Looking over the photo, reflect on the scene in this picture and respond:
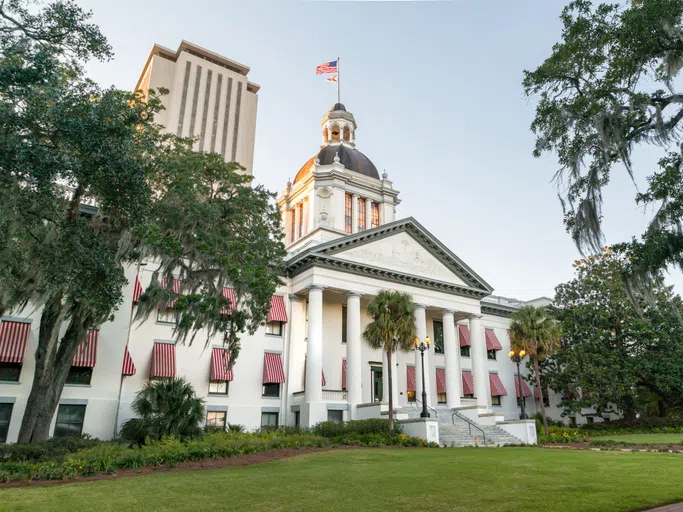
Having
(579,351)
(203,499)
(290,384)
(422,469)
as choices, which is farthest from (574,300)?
(203,499)

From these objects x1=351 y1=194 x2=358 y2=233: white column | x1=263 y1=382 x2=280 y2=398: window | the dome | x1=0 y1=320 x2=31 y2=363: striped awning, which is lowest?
x1=263 y1=382 x2=280 y2=398: window

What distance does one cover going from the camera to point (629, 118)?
974 cm

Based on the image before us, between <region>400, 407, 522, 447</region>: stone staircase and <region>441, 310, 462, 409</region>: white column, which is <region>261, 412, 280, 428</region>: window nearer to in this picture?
<region>400, 407, 522, 447</region>: stone staircase

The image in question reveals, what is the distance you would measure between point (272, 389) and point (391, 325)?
10108 millimetres

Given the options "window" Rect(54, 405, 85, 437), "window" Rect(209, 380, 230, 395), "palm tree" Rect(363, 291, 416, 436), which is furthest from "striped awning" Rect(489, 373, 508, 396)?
"window" Rect(54, 405, 85, 437)

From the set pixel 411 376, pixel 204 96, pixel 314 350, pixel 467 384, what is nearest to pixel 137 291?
pixel 314 350

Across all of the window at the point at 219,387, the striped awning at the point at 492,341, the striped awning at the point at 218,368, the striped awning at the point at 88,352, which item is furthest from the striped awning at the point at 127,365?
the striped awning at the point at 492,341

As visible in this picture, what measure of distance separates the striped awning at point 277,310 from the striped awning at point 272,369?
230 cm

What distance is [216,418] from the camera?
2950 cm

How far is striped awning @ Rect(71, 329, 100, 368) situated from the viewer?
982 inches

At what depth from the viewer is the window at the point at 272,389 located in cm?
3145

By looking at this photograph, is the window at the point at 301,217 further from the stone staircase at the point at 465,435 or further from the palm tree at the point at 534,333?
the palm tree at the point at 534,333

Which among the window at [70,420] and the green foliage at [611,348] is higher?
the green foliage at [611,348]

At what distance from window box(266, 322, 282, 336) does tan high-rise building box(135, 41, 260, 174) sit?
66665mm
